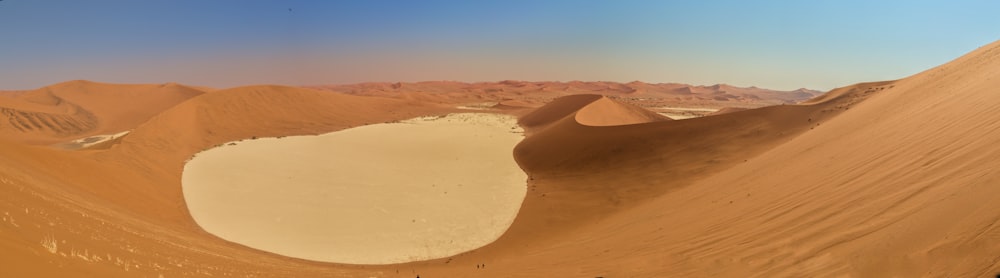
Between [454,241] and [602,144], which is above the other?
[602,144]

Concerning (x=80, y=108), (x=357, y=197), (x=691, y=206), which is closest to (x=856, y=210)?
(x=691, y=206)

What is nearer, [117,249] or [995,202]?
[995,202]

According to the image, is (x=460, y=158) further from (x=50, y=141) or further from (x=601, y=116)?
(x=50, y=141)

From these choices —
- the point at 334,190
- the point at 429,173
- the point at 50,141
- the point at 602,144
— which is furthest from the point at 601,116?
the point at 50,141

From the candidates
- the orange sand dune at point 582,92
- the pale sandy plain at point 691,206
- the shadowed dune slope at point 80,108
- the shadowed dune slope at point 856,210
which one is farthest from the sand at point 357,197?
the orange sand dune at point 582,92

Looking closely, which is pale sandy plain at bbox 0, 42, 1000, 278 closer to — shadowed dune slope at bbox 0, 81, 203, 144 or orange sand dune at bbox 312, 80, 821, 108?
shadowed dune slope at bbox 0, 81, 203, 144

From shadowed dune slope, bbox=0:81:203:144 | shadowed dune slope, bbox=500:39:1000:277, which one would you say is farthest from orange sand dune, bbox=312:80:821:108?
shadowed dune slope, bbox=500:39:1000:277

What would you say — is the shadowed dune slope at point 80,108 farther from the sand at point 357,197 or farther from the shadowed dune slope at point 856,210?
the shadowed dune slope at point 856,210
